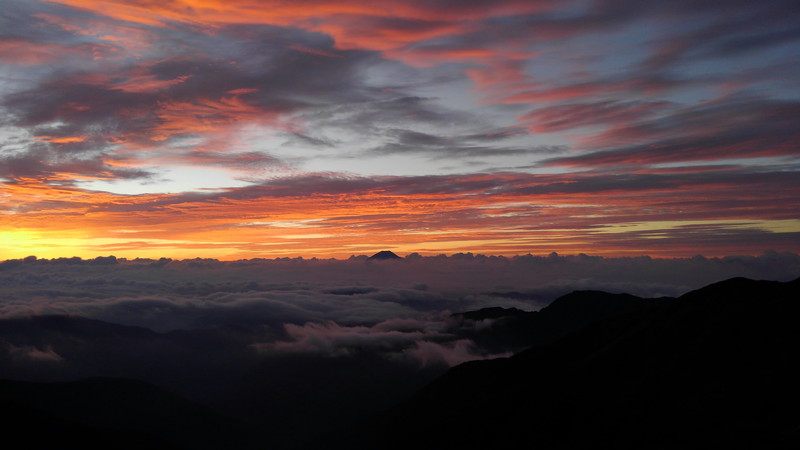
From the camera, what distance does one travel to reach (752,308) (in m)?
181

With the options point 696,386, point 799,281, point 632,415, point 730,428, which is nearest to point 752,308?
point 799,281

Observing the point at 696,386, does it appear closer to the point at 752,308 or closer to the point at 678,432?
the point at 678,432

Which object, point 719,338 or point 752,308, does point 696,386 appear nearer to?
point 719,338

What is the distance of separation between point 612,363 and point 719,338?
132 feet

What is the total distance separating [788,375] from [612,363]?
2678 inches

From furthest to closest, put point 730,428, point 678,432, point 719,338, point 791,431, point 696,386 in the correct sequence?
1. point 719,338
2. point 696,386
3. point 678,432
4. point 730,428
5. point 791,431

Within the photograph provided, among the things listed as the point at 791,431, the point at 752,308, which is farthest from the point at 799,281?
the point at 791,431

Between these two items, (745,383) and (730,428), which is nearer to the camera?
(730,428)

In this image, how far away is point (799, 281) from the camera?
178875 millimetres

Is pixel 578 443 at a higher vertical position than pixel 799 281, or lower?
lower

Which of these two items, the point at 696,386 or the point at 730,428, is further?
the point at 696,386

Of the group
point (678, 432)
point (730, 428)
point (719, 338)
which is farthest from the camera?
point (719, 338)

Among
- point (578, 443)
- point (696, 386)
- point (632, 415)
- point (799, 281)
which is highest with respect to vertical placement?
point (799, 281)

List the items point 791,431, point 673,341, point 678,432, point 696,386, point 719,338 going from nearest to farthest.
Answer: point 791,431 < point 678,432 < point 696,386 < point 719,338 < point 673,341
